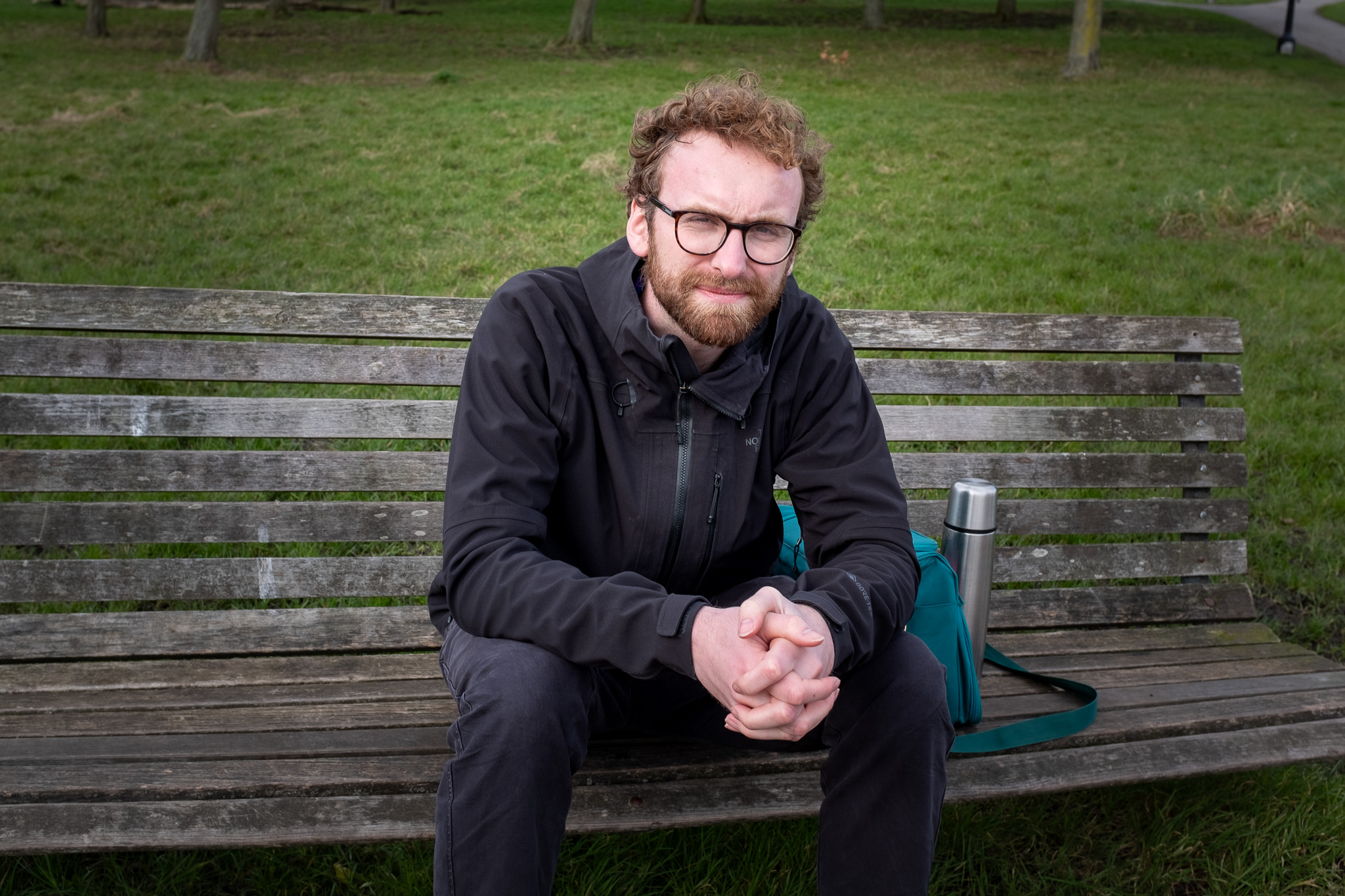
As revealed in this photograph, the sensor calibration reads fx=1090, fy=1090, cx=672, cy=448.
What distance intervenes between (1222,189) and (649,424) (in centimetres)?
972

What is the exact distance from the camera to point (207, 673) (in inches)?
119

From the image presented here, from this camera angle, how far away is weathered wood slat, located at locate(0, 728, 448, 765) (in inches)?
98.6

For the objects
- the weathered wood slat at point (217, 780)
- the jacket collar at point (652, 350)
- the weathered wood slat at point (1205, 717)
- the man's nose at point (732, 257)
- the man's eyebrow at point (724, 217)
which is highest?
the man's eyebrow at point (724, 217)

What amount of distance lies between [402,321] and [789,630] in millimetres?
1820

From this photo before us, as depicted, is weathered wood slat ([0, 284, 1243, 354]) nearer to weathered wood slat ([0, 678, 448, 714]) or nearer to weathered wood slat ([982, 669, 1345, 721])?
weathered wood slat ([0, 678, 448, 714])

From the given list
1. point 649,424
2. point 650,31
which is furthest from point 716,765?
point 650,31

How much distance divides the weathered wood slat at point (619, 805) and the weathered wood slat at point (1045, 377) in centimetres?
130

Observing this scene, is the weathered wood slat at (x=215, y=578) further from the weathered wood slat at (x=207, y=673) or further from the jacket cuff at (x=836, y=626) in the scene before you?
the jacket cuff at (x=836, y=626)

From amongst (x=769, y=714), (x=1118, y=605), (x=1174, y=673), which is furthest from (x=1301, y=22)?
(x=769, y=714)

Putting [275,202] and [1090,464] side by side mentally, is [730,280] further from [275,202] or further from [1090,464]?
[275,202]

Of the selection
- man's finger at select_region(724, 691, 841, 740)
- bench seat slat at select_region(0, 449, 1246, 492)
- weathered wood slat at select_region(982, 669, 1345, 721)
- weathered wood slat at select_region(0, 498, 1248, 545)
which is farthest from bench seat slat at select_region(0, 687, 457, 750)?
weathered wood slat at select_region(982, 669, 1345, 721)

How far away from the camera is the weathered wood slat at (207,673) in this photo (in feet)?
9.56

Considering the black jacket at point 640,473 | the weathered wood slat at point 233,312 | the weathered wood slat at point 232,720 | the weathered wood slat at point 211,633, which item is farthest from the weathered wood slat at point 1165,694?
the weathered wood slat at point 233,312

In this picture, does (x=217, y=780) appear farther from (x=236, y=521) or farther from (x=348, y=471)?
(x=348, y=471)
